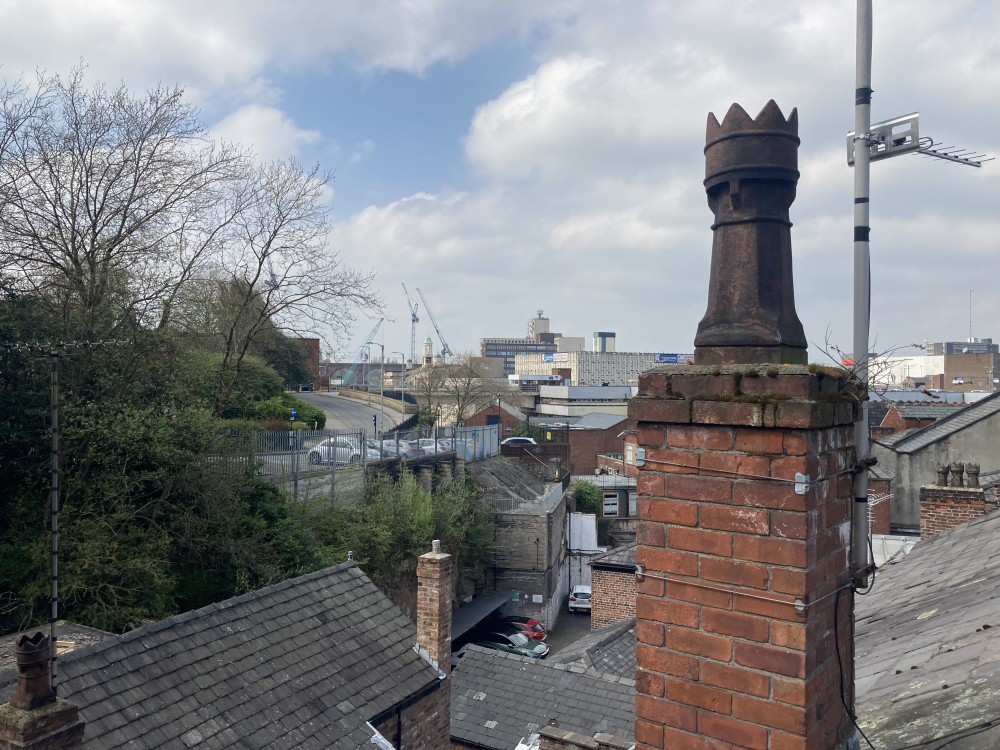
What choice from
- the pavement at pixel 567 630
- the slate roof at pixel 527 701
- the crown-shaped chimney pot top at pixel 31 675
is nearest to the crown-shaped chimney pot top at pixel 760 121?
the crown-shaped chimney pot top at pixel 31 675

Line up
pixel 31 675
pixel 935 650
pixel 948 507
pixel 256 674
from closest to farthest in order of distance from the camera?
pixel 935 650 < pixel 31 675 < pixel 256 674 < pixel 948 507

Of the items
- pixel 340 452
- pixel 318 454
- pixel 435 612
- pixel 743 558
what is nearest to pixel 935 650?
pixel 743 558

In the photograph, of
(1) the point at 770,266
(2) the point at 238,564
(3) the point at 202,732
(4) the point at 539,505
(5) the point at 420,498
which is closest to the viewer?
(1) the point at 770,266

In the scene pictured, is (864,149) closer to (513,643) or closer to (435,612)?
(435,612)

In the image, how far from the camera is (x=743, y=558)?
7.81 ft

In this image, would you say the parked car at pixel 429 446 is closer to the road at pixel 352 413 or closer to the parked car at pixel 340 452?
the parked car at pixel 340 452

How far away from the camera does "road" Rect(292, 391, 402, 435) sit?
136 feet

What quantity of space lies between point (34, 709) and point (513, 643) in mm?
19822

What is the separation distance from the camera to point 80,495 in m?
13.2

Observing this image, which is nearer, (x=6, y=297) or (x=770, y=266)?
(x=770, y=266)

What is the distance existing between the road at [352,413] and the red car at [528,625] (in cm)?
1446

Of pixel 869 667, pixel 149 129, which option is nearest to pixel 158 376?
pixel 149 129

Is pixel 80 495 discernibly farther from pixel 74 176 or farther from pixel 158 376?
pixel 74 176

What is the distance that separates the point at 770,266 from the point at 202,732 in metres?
7.57
